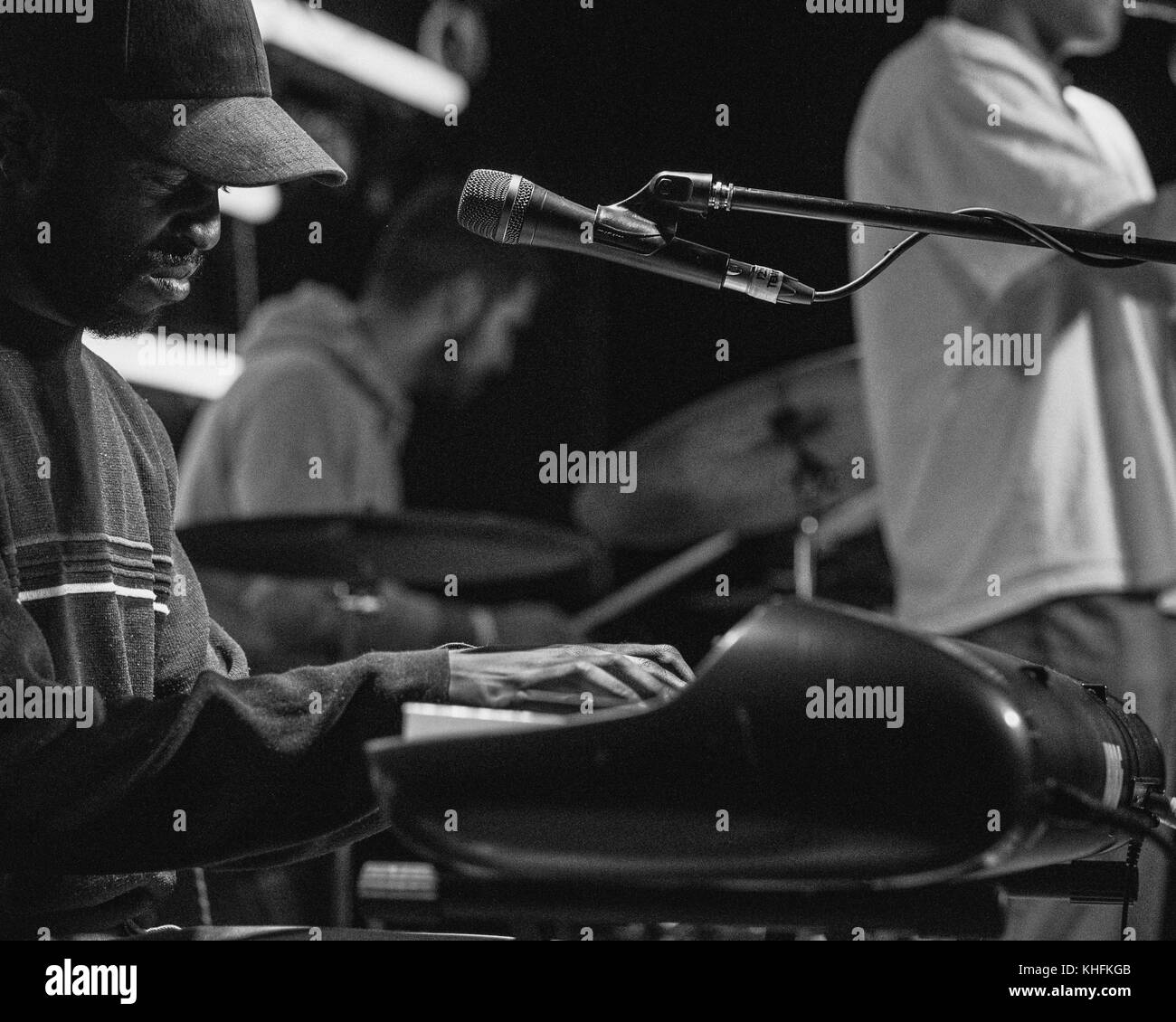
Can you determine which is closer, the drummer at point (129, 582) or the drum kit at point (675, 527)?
the drummer at point (129, 582)

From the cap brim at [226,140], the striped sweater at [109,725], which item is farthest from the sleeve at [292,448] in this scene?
the cap brim at [226,140]

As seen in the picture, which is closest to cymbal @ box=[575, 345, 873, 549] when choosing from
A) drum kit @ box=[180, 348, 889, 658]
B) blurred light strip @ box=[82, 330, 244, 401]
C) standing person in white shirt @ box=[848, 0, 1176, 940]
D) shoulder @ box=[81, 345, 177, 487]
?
drum kit @ box=[180, 348, 889, 658]

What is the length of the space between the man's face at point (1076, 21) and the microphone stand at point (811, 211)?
4.16 ft

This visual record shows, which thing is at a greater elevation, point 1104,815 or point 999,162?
point 999,162

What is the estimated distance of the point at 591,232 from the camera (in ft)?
3.80

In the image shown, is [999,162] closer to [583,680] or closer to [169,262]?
[169,262]

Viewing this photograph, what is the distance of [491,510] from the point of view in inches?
184

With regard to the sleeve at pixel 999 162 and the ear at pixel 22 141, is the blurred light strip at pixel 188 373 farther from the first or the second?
the ear at pixel 22 141

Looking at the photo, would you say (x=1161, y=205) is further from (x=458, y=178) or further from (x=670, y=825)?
(x=458, y=178)

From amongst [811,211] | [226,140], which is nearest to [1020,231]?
[811,211]

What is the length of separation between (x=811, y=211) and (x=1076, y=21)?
1409mm

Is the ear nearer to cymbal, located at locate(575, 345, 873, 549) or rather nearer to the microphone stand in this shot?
the microphone stand

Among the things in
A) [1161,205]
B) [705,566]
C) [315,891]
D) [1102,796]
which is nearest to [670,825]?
[1102,796]

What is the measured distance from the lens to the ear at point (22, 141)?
1299 mm
